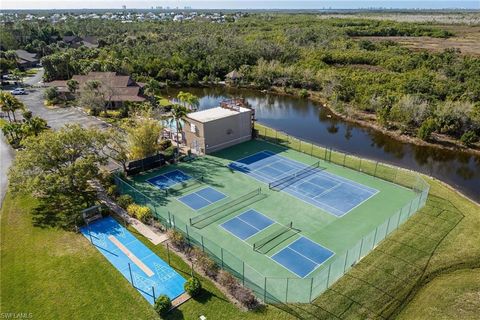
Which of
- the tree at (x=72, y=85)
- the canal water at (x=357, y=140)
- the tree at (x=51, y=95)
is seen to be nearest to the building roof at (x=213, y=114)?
the canal water at (x=357, y=140)

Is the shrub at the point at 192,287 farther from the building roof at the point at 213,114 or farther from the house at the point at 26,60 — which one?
the house at the point at 26,60

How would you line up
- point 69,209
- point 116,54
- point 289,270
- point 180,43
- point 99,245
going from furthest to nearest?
point 180,43
point 116,54
point 69,209
point 99,245
point 289,270

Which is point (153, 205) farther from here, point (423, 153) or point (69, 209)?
point (423, 153)

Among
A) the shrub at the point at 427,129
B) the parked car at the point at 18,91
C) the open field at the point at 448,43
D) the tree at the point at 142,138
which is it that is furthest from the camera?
the open field at the point at 448,43

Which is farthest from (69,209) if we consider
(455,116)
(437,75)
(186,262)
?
(437,75)

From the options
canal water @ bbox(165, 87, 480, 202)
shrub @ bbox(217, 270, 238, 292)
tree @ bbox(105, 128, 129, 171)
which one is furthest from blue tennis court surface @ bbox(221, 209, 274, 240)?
canal water @ bbox(165, 87, 480, 202)

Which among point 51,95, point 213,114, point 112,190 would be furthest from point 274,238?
point 51,95
